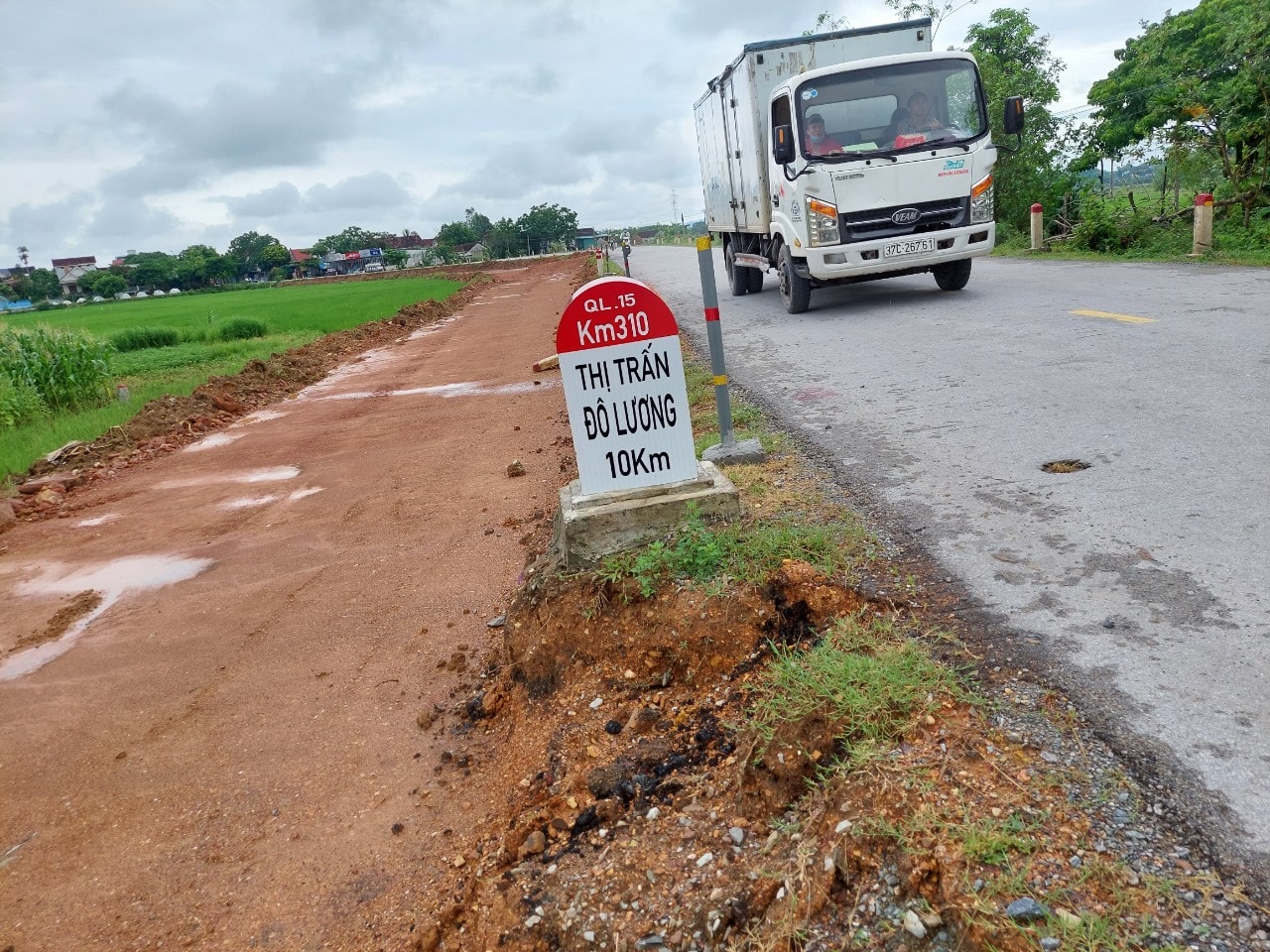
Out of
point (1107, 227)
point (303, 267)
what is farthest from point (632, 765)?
point (303, 267)

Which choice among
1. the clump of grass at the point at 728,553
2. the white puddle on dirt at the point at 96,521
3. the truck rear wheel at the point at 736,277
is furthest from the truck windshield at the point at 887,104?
the white puddle on dirt at the point at 96,521

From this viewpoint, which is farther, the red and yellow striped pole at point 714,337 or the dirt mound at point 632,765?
the red and yellow striped pole at point 714,337

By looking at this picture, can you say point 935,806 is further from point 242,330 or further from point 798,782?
point 242,330

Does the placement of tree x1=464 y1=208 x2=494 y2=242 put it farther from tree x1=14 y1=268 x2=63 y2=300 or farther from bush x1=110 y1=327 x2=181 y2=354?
bush x1=110 y1=327 x2=181 y2=354

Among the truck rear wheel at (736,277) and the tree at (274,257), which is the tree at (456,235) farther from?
the truck rear wheel at (736,277)

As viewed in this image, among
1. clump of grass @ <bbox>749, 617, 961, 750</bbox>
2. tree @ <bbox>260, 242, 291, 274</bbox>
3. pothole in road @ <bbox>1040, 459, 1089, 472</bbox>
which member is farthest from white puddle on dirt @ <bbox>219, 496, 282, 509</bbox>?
tree @ <bbox>260, 242, 291, 274</bbox>

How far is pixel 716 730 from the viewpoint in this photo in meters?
2.91

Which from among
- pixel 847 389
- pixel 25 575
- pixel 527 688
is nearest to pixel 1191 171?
pixel 847 389

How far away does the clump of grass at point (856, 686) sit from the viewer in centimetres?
250

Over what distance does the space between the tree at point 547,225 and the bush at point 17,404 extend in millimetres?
96188

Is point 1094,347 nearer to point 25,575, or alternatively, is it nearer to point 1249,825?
point 1249,825

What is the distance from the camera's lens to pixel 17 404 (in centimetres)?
1148

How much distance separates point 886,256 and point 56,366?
11.3 metres

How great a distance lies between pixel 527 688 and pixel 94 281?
110 m
